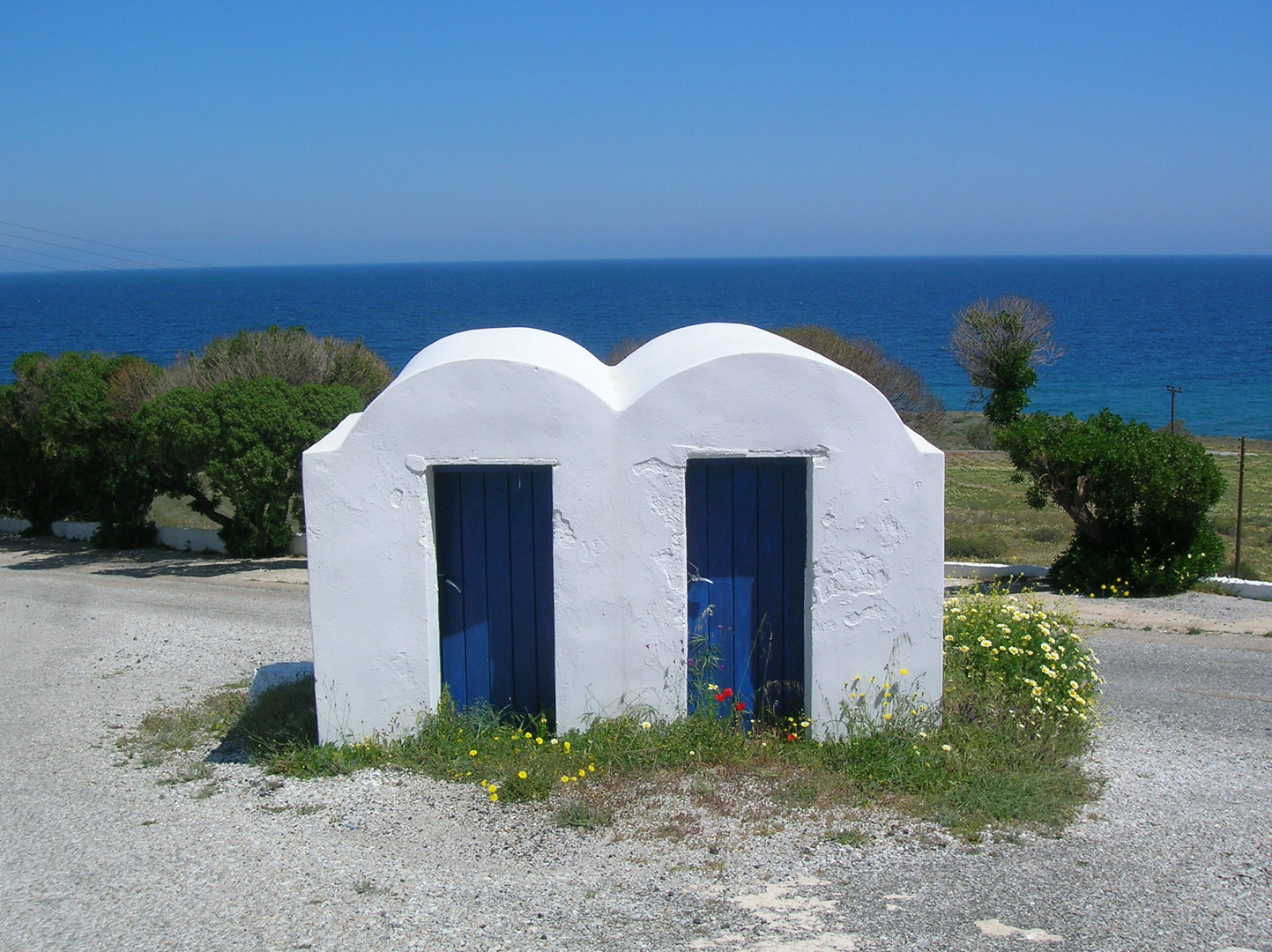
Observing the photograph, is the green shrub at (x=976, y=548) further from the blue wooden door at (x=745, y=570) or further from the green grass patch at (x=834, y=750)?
the blue wooden door at (x=745, y=570)

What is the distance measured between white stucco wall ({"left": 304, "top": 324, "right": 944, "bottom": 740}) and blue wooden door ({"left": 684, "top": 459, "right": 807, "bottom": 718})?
13.7 inches

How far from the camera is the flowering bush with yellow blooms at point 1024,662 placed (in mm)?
7348

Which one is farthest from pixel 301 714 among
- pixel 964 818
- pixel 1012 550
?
pixel 1012 550

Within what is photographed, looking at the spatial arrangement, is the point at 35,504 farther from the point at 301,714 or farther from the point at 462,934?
the point at 462,934

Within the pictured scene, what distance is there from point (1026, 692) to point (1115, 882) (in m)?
1.93

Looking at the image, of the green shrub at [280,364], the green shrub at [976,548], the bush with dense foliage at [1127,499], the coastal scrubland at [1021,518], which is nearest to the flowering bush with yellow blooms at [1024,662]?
the bush with dense foliage at [1127,499]

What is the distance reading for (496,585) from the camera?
7477mm

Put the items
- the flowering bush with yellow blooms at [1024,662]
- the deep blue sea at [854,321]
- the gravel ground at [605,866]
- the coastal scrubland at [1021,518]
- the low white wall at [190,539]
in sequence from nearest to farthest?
the gravel ground at [605,866], the flowering bush with yellow blooms at [1024,662], the coastal scrubland at [1021,518], the low white wall at [190,539], the deep blue sea at [854,321]

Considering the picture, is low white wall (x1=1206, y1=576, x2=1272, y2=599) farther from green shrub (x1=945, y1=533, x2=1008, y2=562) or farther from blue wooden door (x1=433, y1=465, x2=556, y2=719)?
blue wooden door (x1=433, y1=465, x2=556, y2=719)

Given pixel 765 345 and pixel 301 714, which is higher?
pixel 765 345

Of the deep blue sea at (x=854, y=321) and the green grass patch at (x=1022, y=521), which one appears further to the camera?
the deep blue sea at (x=854, y=321)

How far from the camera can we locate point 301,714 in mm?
7957

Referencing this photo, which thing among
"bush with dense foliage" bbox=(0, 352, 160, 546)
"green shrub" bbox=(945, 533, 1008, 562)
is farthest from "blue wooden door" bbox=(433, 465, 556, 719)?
"bush with dense foliage" bbox=(0, 352, 160, 546)

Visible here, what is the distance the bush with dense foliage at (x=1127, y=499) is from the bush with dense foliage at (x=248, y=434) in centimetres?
1162
